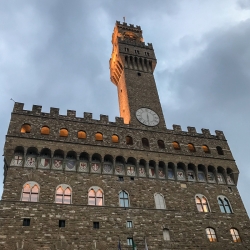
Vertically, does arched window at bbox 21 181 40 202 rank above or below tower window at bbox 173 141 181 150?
below

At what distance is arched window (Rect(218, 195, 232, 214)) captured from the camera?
2492cm

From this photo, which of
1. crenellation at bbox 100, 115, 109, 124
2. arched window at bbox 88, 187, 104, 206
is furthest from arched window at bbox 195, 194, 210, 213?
crenellation at bbox 100, 115, 109, 124

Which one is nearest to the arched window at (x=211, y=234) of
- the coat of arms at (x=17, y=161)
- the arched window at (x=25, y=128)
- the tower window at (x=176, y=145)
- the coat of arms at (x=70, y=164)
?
the tower window at (x=176, y=145)

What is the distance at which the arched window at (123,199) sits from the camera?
2245 cm

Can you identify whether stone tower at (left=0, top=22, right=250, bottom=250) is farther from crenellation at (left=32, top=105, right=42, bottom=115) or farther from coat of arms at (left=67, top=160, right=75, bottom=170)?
crenellation at (left=32, top=105, right=42, bottom=115)

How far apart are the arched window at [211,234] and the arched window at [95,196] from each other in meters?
8.72

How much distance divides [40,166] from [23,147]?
6.48 ft

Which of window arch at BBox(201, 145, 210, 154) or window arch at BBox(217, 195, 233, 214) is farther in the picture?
window arch at BBox(201, 145, 210, 154)

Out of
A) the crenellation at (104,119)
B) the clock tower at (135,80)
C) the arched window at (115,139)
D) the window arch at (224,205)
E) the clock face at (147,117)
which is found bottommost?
the window arch at (224,205)

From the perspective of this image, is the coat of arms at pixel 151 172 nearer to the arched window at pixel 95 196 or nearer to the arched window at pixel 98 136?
the arched window at pixel 95 196

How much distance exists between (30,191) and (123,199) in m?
7.01

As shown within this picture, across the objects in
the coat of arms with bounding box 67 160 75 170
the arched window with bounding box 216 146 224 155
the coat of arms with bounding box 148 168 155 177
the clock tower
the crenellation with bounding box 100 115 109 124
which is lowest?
the coat of arms with bounding box 148 168 155 177

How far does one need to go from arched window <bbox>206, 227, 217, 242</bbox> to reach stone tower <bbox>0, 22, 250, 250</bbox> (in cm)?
8

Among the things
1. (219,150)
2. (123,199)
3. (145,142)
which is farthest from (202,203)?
(145,142)
